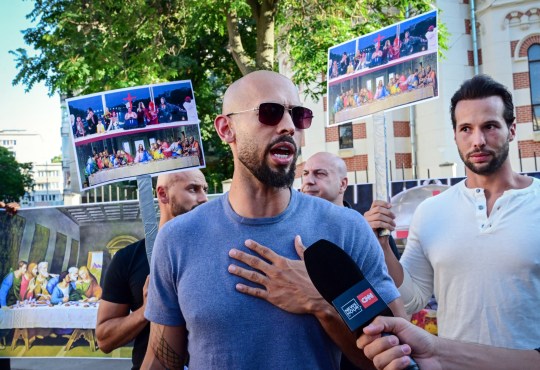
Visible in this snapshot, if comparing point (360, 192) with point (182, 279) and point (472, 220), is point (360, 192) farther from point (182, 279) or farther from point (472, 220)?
point (182, 279)

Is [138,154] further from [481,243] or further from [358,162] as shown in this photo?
[358,162]

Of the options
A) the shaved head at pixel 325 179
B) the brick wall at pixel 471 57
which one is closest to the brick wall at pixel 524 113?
the brick wall at pixel 471 57

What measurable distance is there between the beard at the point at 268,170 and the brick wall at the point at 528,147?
57.2ft

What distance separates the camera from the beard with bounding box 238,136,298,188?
7.68 feet

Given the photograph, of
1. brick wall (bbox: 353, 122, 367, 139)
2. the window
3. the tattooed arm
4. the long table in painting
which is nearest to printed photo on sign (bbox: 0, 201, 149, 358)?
the long table in painting

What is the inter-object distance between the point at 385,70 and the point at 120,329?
2283 mm

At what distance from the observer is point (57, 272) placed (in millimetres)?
7914

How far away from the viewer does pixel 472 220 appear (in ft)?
10.1

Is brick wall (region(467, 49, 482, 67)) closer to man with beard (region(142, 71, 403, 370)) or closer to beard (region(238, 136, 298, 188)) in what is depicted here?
man with beard (region(142, 71, 403, 370))

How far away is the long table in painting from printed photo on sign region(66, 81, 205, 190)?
4.13m

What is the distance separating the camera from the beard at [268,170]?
2342 millimetres

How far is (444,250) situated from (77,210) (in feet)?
19.6

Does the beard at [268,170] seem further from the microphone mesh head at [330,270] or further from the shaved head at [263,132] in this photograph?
the microphone mesh head at [330,270]

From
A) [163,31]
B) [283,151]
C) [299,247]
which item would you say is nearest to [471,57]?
[163,31]
